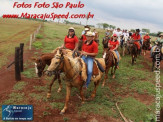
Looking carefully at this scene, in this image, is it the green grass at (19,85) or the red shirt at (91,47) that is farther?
the green grass at (19,85)

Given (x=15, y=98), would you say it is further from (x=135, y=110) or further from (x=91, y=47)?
(x=135, y=110)

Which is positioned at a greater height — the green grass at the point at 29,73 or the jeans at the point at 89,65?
the jeans at the point at 89,65

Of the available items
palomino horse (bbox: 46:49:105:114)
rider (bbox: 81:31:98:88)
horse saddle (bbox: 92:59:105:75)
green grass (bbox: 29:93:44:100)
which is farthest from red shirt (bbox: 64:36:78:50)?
green grass (bbox: 29:93:44:100)

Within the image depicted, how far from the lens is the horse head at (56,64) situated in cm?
441

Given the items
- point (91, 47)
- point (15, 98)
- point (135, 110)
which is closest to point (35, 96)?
point (15, 98)

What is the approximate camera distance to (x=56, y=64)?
14.8ft

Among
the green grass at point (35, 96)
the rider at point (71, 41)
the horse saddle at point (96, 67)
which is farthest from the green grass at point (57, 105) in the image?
the rider at point (71, 41)

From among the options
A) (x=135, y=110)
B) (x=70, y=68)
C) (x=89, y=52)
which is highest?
(x=89, y=52)

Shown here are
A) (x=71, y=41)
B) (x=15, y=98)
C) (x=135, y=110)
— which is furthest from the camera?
(x=71, y=41)

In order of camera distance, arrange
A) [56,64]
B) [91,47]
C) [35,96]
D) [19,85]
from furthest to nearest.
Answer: [19,85]
[35,96]
[91,47]
[56,64]

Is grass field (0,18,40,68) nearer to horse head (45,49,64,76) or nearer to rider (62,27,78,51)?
rider (62,27,78,51)

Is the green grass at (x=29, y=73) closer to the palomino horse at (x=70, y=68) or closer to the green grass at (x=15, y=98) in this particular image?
the green grass at (x=15, y=98)

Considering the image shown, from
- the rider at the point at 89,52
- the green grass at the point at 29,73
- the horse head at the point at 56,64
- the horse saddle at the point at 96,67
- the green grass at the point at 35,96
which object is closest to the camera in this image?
the horse head at the point at 56,64

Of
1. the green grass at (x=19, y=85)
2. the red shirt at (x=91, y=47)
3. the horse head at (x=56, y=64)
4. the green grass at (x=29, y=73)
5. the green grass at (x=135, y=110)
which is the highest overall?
the red shirt at (x=91, y=47)
